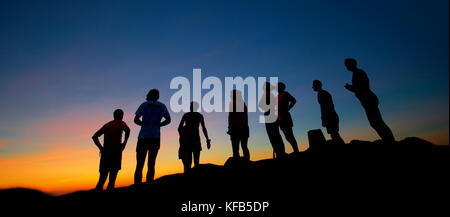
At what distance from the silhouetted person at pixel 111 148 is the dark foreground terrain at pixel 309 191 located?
59cm

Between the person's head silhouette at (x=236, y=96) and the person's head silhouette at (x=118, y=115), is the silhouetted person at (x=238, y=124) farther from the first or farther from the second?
the person's head silhouette at (x=118, y=115)

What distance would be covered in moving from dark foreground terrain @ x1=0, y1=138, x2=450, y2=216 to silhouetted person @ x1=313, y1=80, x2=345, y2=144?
50.0 inches

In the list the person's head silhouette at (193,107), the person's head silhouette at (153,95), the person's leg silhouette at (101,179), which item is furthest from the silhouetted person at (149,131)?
the person's head silhouette at (193,107)

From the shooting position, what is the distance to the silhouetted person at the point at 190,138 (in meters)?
6.47

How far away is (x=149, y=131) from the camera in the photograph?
5.10m

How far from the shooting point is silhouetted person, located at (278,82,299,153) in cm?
639
